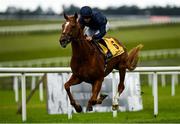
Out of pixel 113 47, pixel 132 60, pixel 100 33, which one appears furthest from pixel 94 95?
pixel 132 60

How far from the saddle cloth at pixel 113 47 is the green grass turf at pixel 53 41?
95.9ft

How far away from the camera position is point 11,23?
49.6 meters

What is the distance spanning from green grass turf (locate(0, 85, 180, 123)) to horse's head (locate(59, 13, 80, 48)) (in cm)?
173

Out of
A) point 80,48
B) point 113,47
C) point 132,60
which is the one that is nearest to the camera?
point 80,48

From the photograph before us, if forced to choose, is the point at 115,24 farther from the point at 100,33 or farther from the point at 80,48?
the point at 80,48

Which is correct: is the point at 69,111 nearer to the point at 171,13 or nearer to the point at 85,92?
the point at 85,92

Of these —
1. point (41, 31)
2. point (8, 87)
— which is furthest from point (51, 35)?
point (8, 87)

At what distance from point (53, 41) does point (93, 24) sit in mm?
37526

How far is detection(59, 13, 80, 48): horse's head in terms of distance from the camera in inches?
399

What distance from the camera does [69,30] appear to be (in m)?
10.3

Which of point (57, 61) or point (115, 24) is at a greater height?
point (57, 61)

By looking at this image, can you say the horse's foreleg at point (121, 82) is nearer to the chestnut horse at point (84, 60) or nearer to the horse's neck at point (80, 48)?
the chestnut horse at point (84, 60)

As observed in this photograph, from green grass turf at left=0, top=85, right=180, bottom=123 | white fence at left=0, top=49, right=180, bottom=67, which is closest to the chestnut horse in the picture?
green grass turf at left=0, top=85, right=180, bottom=123

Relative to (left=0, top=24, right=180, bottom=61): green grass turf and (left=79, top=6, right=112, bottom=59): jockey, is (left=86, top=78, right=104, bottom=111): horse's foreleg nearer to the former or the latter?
(left=79, top=6, right=112, bottom=59): jockey
